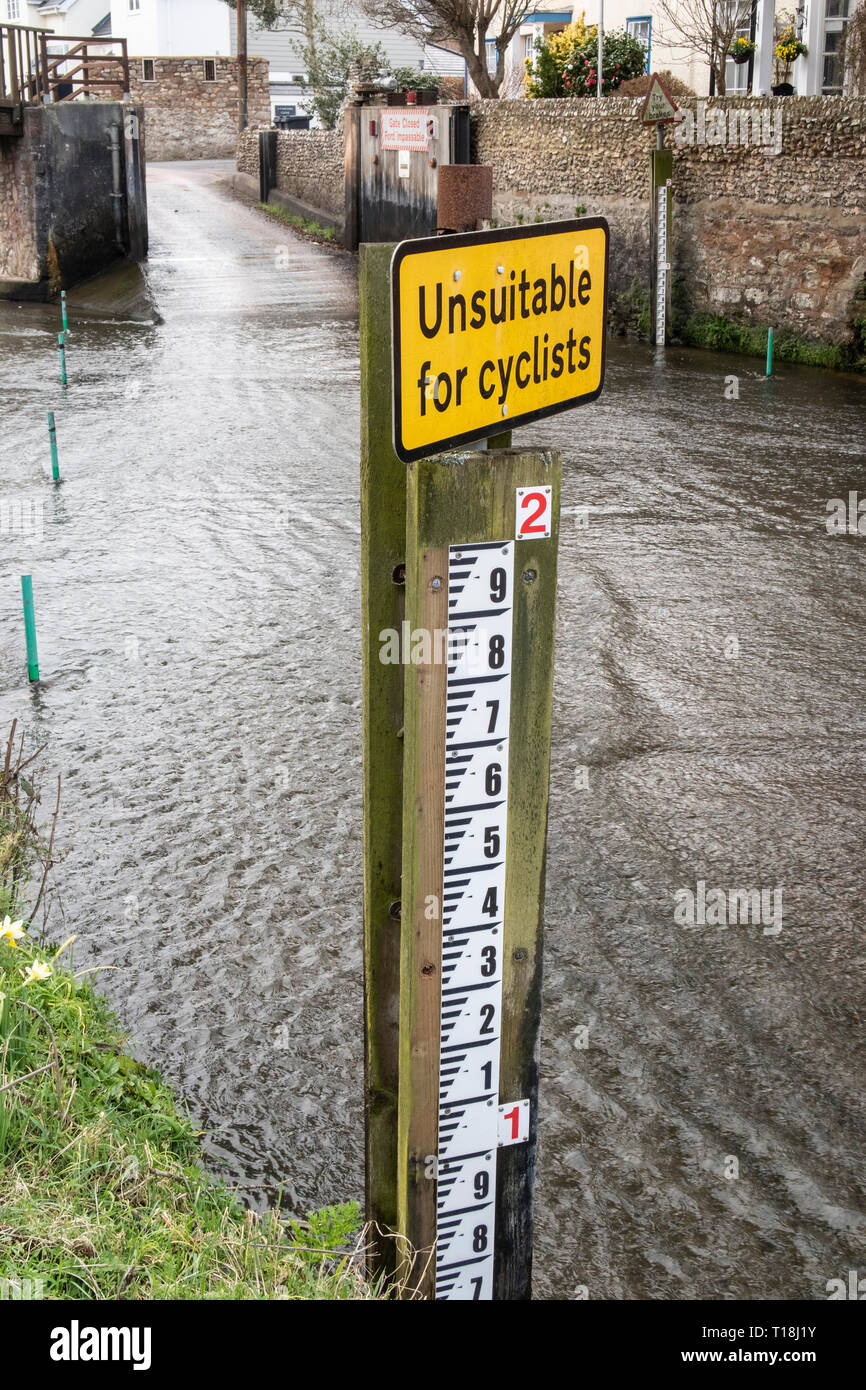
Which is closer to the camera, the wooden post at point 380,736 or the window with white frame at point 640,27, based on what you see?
the wooden post at point 380,736

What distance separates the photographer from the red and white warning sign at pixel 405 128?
90.4 ft

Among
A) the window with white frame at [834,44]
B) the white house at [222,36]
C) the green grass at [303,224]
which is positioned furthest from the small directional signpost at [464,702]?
the white house at [222,36]

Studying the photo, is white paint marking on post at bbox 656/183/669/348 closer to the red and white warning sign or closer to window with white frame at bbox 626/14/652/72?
the red and white warning sign

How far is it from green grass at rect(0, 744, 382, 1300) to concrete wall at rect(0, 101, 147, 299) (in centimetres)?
2476

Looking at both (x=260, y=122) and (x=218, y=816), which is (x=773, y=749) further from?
(x=260, y=122)

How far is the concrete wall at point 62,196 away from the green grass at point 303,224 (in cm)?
544

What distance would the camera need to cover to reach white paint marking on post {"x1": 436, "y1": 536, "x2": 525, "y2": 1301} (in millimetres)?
3191

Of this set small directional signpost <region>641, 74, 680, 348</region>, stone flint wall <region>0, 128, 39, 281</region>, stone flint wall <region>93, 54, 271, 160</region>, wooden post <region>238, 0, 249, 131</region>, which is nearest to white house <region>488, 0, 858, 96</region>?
small directional signpost <region>641, 74, 680, 348</region>

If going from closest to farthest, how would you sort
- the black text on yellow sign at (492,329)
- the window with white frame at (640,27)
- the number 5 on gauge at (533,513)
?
the black text on yellow sign at (492,329)
the number 5 on gauge at (533,513)
the window with white frame at (640,27)

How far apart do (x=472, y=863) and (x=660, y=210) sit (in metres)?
19.4

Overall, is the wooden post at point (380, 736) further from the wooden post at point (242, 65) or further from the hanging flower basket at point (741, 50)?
the wooden post at point (242, 65)

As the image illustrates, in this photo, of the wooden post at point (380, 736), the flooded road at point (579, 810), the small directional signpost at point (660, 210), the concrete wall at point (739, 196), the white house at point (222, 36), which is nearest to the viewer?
the wooden post at point (380, 736)

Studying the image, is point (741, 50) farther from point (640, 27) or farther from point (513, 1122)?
point (513, 1122)

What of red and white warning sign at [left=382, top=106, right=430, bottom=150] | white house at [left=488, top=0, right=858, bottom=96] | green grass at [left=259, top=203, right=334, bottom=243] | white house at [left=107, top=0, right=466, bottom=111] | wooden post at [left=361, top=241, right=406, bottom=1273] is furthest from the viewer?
white house at [left=107, top=0, right=466, bottom=111]
